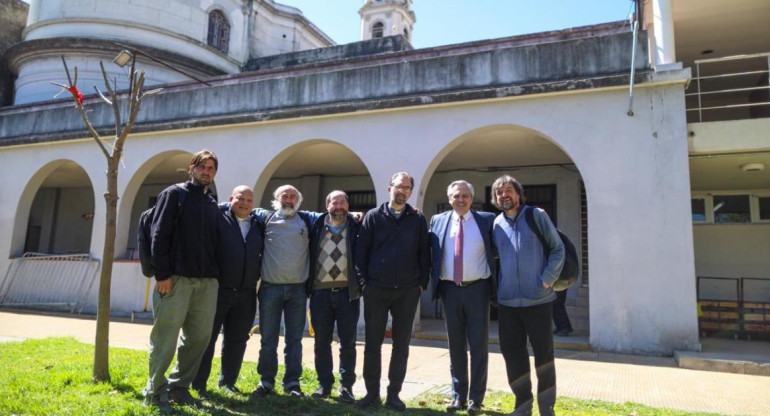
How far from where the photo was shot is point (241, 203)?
481 centimetres

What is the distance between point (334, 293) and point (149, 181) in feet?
42.7

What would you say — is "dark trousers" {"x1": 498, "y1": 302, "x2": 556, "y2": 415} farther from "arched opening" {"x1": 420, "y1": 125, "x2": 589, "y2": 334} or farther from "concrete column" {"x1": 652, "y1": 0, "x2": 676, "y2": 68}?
"concrete column" {"x1": 652, "y1": 0, "x2": 676, "y2": 68}

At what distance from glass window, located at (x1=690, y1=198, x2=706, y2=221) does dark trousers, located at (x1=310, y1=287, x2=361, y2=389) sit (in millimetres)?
9531

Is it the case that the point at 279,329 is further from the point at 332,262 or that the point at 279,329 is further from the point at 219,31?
the point at 219,31

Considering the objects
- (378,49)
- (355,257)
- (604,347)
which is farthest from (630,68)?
(378,49)

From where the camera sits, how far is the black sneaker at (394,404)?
426cm

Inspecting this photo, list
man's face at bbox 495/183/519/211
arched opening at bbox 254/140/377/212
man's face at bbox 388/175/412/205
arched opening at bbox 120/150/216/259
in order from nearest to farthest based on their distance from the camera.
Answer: man's face at bbox 495/183/519/211 < man's face at bbox 388/175/412/205 < arched opening at bbox 120/150/216/259 < arched opening at bbox 254/140/377/212

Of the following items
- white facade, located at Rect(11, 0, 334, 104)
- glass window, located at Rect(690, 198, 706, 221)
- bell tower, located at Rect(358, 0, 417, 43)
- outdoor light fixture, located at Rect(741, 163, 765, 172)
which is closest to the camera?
outdoor light fixture, located at Rect(741, 163, 765, 172)

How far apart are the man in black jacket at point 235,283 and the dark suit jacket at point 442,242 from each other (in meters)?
1.59

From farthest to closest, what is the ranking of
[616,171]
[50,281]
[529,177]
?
[50,281]
[529,177]
[616,171]

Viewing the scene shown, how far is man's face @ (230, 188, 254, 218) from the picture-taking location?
4.80 m

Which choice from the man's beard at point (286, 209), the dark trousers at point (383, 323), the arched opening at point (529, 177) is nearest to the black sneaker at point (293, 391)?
the dark trousers at point (383, 323)

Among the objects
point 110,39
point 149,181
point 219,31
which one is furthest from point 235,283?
point 219,31

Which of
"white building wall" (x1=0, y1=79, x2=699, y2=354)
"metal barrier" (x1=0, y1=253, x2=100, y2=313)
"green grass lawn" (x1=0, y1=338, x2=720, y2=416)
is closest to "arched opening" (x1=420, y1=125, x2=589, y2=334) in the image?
"white building wall" (x1=0, y1=79, x2=699, y2=354)
